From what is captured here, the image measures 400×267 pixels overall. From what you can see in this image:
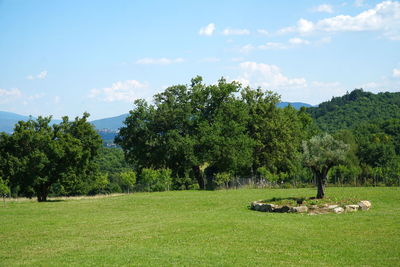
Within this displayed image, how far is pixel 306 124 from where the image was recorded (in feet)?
204

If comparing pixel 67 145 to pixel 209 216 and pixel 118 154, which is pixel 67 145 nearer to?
pixel 209 216

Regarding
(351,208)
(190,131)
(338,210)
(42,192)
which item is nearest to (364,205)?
(351,208)

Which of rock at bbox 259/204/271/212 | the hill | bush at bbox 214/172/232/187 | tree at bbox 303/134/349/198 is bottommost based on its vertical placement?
rock at bbox 259/204/271/212

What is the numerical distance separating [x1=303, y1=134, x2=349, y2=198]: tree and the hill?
235ft

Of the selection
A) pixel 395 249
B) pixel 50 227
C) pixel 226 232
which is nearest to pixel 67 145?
pixel 50 227

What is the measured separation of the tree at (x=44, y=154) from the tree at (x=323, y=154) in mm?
22204

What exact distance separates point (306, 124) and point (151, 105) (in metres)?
26.3

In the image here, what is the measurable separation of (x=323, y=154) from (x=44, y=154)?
25.4 meters

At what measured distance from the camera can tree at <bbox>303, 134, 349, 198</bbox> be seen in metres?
24.5

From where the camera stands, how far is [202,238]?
1636cm

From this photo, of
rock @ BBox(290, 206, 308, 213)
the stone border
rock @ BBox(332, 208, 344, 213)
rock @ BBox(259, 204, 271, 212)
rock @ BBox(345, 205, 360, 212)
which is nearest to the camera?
rock @ BBox(332, 208, 344, 213)

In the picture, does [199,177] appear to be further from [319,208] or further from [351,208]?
[351,208]

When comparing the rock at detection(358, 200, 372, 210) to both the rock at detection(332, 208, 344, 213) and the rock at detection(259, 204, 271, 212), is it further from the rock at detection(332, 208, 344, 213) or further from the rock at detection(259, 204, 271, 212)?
the rock at detection(259, 204, 271, 212)

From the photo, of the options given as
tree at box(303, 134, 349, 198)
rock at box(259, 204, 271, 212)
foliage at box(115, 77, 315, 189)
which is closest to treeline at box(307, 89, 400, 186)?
foliage at box(115, 77, 315, 189)
